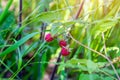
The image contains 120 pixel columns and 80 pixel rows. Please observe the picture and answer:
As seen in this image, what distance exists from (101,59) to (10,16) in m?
0.47

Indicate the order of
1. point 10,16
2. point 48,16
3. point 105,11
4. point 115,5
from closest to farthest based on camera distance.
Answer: point 48,16, point 115,5, point 105,11, point 10,16

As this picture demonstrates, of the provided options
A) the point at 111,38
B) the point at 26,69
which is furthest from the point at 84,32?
the point at 26,69

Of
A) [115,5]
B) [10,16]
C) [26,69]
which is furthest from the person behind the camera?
[26,69]

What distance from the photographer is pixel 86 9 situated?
56.2 inches

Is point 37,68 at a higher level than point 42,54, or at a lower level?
lower

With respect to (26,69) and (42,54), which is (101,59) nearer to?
(42,54)

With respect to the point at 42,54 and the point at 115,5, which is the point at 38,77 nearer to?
the point at 42,54

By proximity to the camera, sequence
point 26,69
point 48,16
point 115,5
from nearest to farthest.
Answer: point 48,16 → point 115,5 → point 26,69

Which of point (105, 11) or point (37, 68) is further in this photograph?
point (37, 68)

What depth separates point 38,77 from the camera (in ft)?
5.63

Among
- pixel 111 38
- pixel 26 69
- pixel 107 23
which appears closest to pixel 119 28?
pixel 111 38

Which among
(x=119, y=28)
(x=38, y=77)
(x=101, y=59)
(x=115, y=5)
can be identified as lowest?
(x=38, y=77)

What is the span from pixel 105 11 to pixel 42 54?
310mm

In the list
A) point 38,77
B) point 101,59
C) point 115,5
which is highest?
point 115,5
